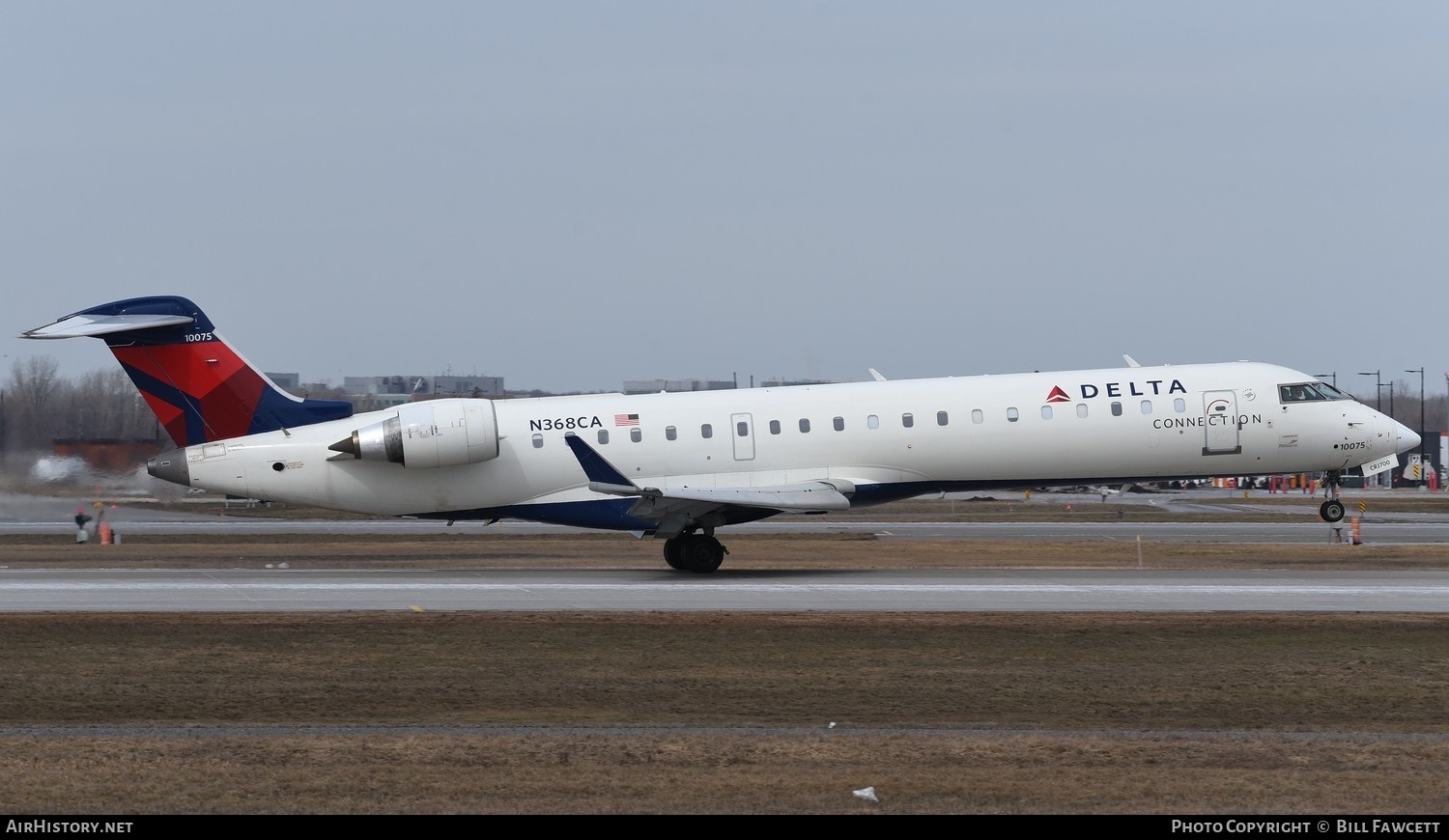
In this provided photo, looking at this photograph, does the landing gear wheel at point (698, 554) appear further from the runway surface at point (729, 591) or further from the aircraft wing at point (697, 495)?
the aircraft wing at point (697, 495)

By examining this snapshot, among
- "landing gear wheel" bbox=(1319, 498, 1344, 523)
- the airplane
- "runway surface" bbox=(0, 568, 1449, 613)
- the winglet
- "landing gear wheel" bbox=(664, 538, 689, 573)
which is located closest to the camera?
"runway surface" bbox=(0, 568, 1449, 613)

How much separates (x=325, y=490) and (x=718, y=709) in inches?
671

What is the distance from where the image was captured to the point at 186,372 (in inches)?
1163

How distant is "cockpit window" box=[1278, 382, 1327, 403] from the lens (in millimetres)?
30141

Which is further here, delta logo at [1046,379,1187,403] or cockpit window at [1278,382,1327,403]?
cockpit window at [1278,382,1327,403]

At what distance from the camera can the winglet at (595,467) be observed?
91.8 feet

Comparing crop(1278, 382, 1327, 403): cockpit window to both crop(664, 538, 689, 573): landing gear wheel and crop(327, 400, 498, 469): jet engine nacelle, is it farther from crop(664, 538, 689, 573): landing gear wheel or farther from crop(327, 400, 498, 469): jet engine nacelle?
crop(327, 400, 498, 469): jet engine nacelle

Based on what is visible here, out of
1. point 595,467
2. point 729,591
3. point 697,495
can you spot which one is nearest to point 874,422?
point 697,495

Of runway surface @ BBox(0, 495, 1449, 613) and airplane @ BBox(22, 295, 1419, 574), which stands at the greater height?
airplane @ BBox(22, 295, 1419, 574)

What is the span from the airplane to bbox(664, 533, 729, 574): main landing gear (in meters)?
0.03

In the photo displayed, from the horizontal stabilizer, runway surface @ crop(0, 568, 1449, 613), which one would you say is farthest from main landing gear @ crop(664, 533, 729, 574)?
the horizontal stabilizer

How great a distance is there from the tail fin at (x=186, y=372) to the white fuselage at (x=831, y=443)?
47 cm

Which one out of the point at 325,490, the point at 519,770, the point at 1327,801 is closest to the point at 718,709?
the point at 519,770

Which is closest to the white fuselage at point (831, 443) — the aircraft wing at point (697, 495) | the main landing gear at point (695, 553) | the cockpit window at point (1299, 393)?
the cockpit window at point (1299, 393)
